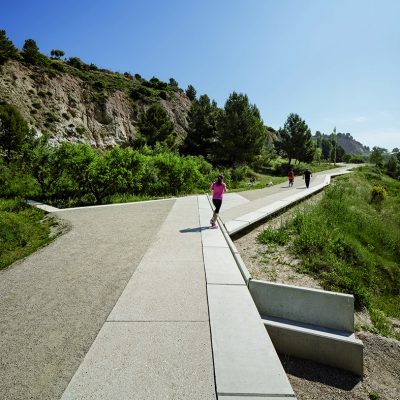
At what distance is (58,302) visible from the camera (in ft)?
15.6

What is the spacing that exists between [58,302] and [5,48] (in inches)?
2201

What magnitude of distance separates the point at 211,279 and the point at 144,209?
8.22m

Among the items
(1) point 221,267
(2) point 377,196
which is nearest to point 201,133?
(2) point 377,196

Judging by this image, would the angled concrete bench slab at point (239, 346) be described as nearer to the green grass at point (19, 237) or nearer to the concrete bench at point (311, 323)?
the concrete bench at point (311, 323)

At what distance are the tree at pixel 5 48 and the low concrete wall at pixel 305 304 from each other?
55.5m

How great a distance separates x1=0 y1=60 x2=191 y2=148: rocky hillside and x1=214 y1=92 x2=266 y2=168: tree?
20875mm

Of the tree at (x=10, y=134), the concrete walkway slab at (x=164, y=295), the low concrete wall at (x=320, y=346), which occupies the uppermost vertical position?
the tree at (x=10, y=134)

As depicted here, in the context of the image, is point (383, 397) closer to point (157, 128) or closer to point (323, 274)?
point (323, 274)

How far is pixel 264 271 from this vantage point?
23.0 ft

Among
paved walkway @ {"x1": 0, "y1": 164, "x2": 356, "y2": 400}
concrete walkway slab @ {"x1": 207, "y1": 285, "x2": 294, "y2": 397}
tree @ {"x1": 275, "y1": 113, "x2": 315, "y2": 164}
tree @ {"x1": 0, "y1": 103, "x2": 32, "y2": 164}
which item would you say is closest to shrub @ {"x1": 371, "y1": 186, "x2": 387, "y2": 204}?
paved walkway @ {"x1": 0, "y1": 164, "x2": 356, "y2": 400}

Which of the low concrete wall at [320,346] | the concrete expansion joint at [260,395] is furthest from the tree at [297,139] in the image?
the concrete expansion joint at [260,395]

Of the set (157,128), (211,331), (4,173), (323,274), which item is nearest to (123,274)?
(211,331)

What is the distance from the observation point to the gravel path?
318 cm

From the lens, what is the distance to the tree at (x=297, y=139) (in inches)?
1956
